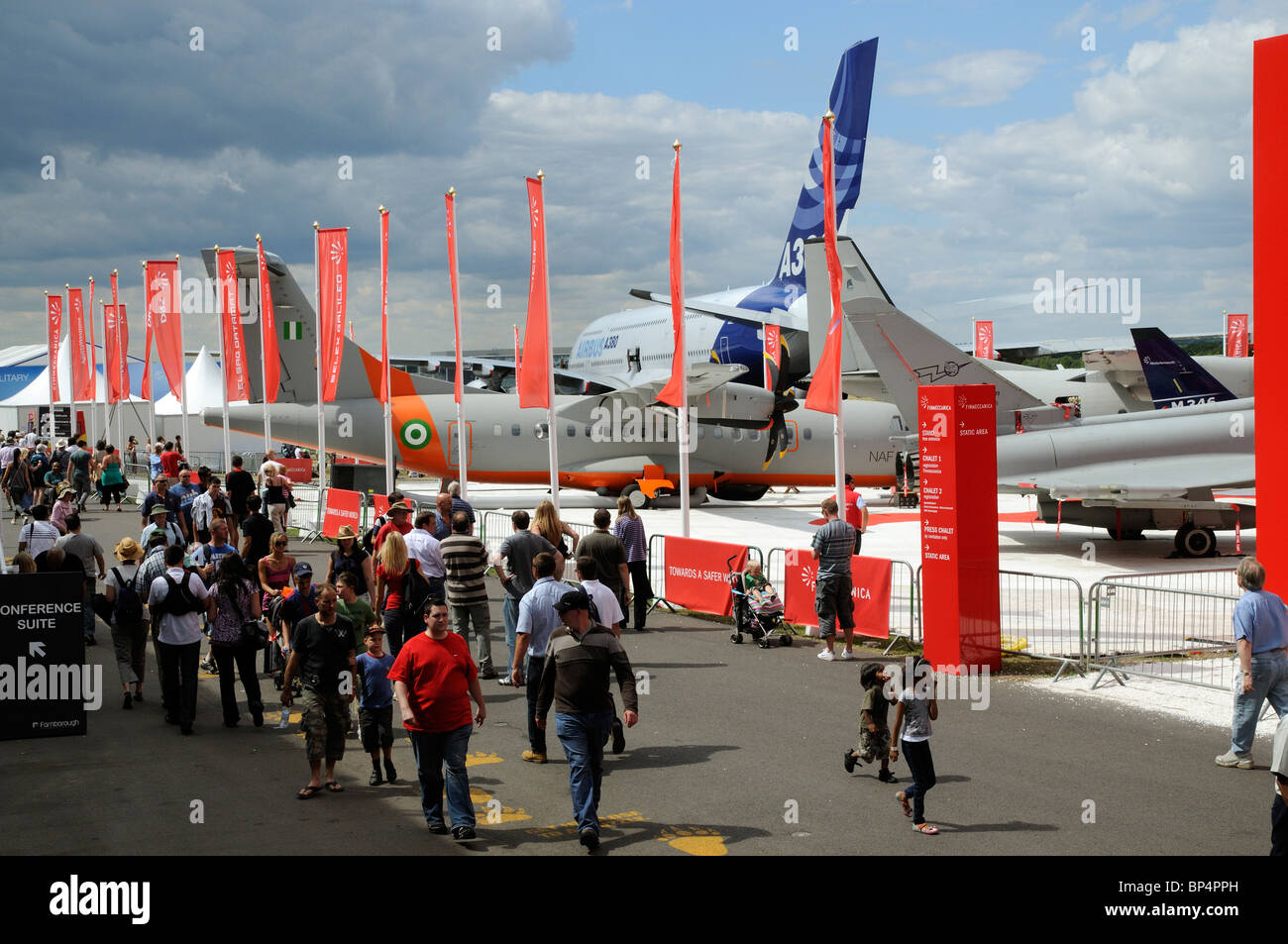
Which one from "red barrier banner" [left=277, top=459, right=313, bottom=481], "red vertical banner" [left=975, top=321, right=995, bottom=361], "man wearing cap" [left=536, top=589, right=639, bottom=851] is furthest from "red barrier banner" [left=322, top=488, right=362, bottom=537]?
"red vertical banner" [left=975, top=321, right=995, bottom=361]

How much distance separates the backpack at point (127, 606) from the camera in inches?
453

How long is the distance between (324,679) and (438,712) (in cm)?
167

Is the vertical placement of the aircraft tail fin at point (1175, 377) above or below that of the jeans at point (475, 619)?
above

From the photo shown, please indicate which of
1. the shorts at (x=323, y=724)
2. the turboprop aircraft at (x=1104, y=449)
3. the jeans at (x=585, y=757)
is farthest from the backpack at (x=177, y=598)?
the turboprop aircraft at (x=1104, y=449)

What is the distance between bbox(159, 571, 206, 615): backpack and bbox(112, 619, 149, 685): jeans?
1.45m

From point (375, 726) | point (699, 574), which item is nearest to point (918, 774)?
point (375, 726)

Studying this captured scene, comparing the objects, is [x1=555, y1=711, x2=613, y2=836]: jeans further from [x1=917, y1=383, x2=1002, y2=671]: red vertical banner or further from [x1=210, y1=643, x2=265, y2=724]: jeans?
[x1=917, y1=383, x2=1002, y2=671]: red vertical banner

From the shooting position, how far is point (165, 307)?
34.1 meters

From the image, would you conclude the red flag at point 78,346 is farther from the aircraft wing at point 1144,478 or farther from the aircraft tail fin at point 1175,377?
the aircraft tail fin at point 1175,377

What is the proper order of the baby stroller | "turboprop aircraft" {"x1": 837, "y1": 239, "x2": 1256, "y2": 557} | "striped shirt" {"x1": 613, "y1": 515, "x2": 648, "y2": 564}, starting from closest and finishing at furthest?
1. the baby stroller
2. "striped shirt" {"x1": 613, "y1": 515, "x2": 648, "y2": 564}
3. "turboprop aircraft" {"x1": 837, "y1": 239, "x2": 1256, "y2": 557}

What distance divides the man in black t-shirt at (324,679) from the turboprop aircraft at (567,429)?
22.0 metres

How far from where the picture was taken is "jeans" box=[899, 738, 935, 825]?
25.1 feet

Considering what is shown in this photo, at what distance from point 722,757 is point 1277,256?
745cm
